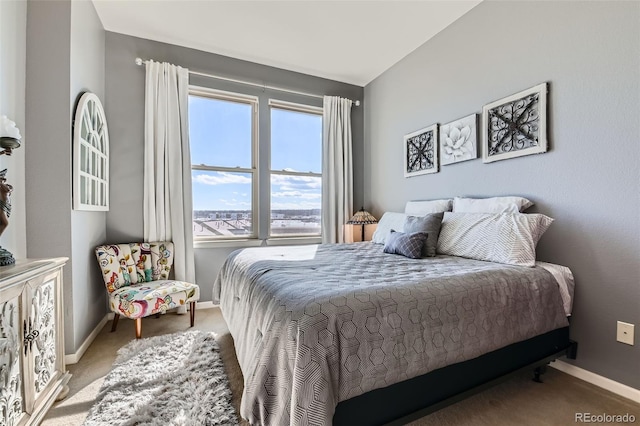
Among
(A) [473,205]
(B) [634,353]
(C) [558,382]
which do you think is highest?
(A) [473,205]

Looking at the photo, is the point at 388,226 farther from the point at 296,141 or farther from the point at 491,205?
the point at 296,141

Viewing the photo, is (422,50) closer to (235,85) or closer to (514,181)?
(514,181)

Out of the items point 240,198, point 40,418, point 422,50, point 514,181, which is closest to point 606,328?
point 514,181

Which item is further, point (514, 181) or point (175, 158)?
point (175, 158)

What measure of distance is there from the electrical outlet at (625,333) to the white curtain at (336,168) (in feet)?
8.62

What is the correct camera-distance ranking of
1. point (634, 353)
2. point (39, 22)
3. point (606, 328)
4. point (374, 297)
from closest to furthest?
point (374, 297) < point (634, 353) < point (606, 328) < point (39, 22)

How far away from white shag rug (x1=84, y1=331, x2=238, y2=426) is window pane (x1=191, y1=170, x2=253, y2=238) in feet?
4.62

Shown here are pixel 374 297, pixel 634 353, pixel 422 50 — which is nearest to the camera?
pixel 374 297

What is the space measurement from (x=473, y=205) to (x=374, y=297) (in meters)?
1.62

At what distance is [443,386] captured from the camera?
1313 millimetres

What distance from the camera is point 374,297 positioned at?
1182 millimetres

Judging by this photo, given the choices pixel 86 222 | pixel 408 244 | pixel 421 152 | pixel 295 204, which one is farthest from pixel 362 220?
pixel 86 222

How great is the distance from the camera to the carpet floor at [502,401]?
144 centimetres

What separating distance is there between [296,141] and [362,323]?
3078mm
